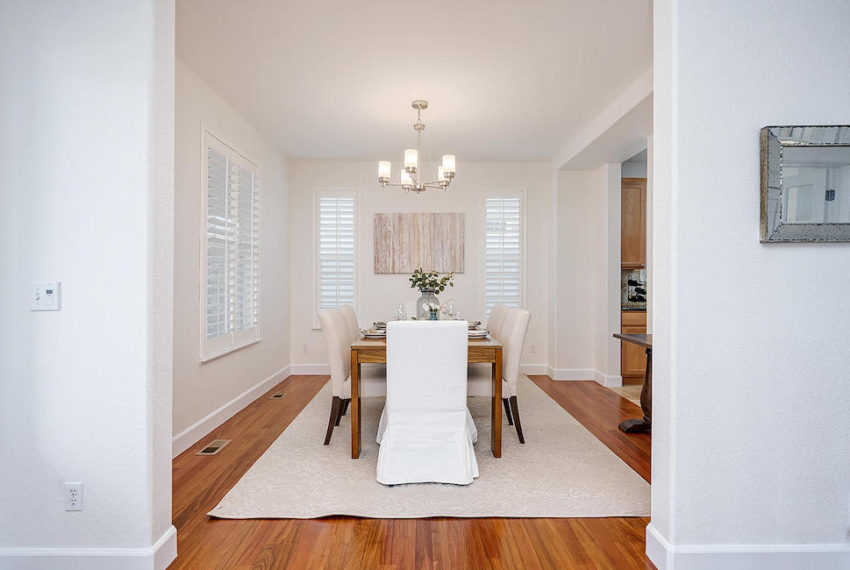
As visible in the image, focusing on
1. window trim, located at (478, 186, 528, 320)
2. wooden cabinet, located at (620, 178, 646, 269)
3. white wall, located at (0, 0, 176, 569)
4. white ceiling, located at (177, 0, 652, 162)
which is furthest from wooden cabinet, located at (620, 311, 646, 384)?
white wall, located at (0, 0, 176, 569)

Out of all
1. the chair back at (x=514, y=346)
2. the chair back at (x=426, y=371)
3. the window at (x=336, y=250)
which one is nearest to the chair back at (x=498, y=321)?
the chair back at (x=514, y=346)

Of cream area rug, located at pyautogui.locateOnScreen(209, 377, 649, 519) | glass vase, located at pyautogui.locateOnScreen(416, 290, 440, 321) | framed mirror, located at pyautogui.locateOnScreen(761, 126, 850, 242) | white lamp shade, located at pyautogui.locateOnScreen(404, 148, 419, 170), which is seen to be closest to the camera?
framed mirror, located at pyautogui.locateOnScreen(761, 126, 850, 242)

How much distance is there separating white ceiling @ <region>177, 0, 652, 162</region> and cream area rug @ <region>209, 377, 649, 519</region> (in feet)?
8.36

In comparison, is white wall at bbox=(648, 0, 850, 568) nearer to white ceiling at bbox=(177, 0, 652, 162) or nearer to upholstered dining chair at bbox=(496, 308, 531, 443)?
white ceiling at bbox=(177, 0, 652, 162)

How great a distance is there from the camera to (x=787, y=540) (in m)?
1.84

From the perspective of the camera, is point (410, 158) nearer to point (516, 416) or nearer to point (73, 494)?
point (516, 416)

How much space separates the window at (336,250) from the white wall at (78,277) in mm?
3887

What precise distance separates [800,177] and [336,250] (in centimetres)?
462

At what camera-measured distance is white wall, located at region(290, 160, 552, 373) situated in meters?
5.68

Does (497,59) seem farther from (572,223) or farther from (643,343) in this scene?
(572,223)

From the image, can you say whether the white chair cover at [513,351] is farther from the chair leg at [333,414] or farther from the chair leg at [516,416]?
the chair leg at [333,414]

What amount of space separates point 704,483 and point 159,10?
2.76 metres

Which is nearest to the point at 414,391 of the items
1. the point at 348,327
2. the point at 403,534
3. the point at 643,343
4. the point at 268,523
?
the point at 403,534

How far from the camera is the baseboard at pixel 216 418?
10.2ft
